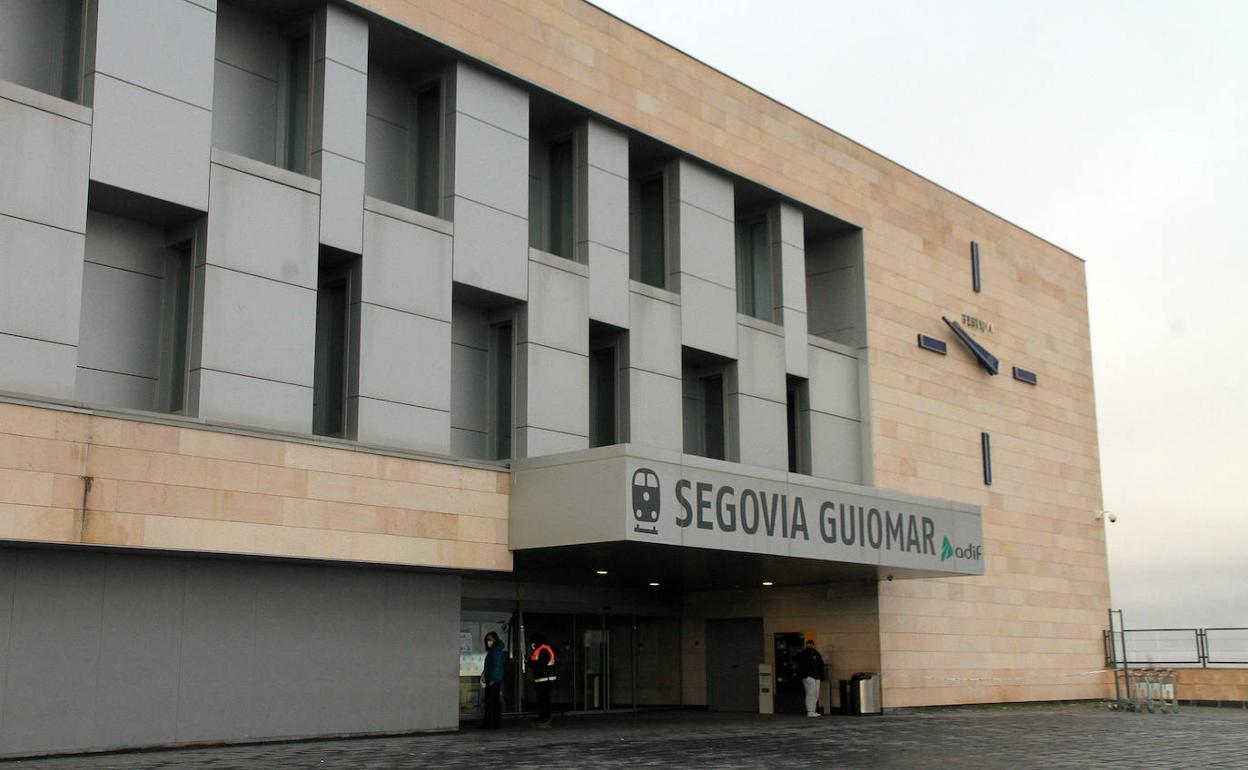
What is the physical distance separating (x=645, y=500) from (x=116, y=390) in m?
8.11

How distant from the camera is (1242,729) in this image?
23969 millimetres

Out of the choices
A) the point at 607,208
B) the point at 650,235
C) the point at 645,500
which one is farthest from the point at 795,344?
the point at 645,500

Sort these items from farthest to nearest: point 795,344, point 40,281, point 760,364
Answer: point 795,344, point 760,364, point 40,281

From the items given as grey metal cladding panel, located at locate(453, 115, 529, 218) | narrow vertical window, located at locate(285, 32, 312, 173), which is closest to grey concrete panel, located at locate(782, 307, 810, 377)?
grey metal cladding panel, located at locate(453, 115, 529, 218)

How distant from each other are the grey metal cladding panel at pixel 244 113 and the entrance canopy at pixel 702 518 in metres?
6.91

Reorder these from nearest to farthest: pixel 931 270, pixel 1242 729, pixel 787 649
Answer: pixel 1242 729, pixel 787 649, pixel 931 270

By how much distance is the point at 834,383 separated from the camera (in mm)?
29797

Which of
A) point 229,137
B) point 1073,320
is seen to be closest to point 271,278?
point 229,137

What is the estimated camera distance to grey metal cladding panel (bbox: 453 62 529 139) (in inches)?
899

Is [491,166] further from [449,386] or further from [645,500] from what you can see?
[645,500]

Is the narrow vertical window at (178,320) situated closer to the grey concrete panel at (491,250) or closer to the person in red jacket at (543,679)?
the grey concrete panel at (491,250)

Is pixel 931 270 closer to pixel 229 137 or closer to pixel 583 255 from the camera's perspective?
pixel 583 255

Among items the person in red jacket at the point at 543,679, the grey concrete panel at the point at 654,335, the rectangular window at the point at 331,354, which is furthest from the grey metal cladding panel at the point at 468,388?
the person in red jacket at the point at 543,679

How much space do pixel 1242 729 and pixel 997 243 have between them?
1621cm
